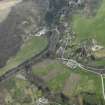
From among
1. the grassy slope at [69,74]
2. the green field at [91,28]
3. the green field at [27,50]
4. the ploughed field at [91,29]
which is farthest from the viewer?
the green field at [91,28]

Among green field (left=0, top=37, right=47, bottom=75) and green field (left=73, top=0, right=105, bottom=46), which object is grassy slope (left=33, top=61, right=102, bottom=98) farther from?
green field (left=73, top=0, right=105, bottom=46)

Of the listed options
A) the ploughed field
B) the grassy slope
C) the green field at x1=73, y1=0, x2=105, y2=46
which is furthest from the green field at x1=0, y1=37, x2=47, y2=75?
the green field at x1=73, y1=0, x2=105, y2=46

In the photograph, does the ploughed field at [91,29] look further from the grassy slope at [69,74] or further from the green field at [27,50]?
the green field at [27,50]

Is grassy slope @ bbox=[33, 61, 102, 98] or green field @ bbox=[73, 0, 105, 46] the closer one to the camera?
grassy slope @ bbox=[33, 61, 102, 98]

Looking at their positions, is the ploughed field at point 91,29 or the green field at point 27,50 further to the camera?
the ploughed field at point 91,29

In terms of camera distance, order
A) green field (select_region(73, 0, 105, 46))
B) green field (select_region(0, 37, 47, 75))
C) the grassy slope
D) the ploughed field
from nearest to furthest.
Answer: the grassy slope
green field (select_region(0, 37, 47, 75))
the ploughed field
green field (select_region(73, 0, 105, 46))

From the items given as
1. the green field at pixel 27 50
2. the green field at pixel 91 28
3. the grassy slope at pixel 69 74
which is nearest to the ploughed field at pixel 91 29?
the green field at pixel 91 28
